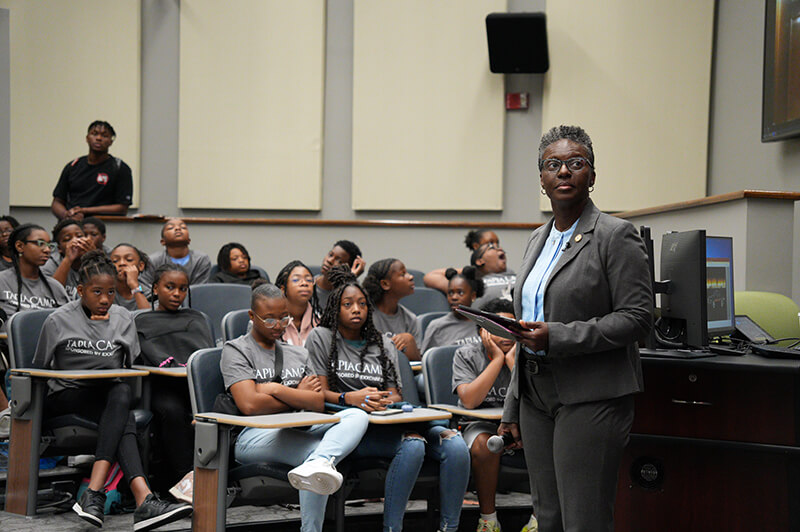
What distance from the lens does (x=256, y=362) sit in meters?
3.41

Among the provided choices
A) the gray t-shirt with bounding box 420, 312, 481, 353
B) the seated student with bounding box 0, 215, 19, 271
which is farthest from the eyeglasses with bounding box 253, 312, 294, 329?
the seated student with bounding box 0, 215, 19, 271

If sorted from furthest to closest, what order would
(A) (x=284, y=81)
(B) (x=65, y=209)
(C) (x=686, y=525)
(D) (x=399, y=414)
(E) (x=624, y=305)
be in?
(A) (x=284, y=81) < (B) (x=65, y=209) < (D) (x=399, y=414) < (C) (x=686, y=525) < (E) (x=624, y=305)

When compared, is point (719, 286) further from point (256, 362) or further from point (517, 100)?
point (517, 100)

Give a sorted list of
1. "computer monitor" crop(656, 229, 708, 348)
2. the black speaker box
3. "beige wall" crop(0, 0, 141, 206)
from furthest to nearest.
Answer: "beige wall" crop(0, 0, 141, 206) → the black speaker box → "computer monitor" crop(656, 229, 708, 348)

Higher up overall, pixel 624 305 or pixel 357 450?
pixel 624 305

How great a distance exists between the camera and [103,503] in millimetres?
3457

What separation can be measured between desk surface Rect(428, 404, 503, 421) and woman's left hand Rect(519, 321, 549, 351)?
148 centimetres

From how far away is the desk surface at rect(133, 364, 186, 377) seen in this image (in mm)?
3760

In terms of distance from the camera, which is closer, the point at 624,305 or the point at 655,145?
the point at 624,305

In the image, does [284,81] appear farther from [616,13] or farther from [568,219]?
[568,219]

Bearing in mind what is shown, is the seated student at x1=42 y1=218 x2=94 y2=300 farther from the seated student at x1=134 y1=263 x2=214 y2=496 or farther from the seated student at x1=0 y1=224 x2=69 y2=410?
the seated student at x1=134 y1=263 x2=214 y2=496

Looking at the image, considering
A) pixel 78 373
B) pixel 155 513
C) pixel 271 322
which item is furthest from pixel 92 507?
pixel 271 322

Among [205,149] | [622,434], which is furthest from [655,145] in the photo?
[622,434]

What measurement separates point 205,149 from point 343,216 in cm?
129
